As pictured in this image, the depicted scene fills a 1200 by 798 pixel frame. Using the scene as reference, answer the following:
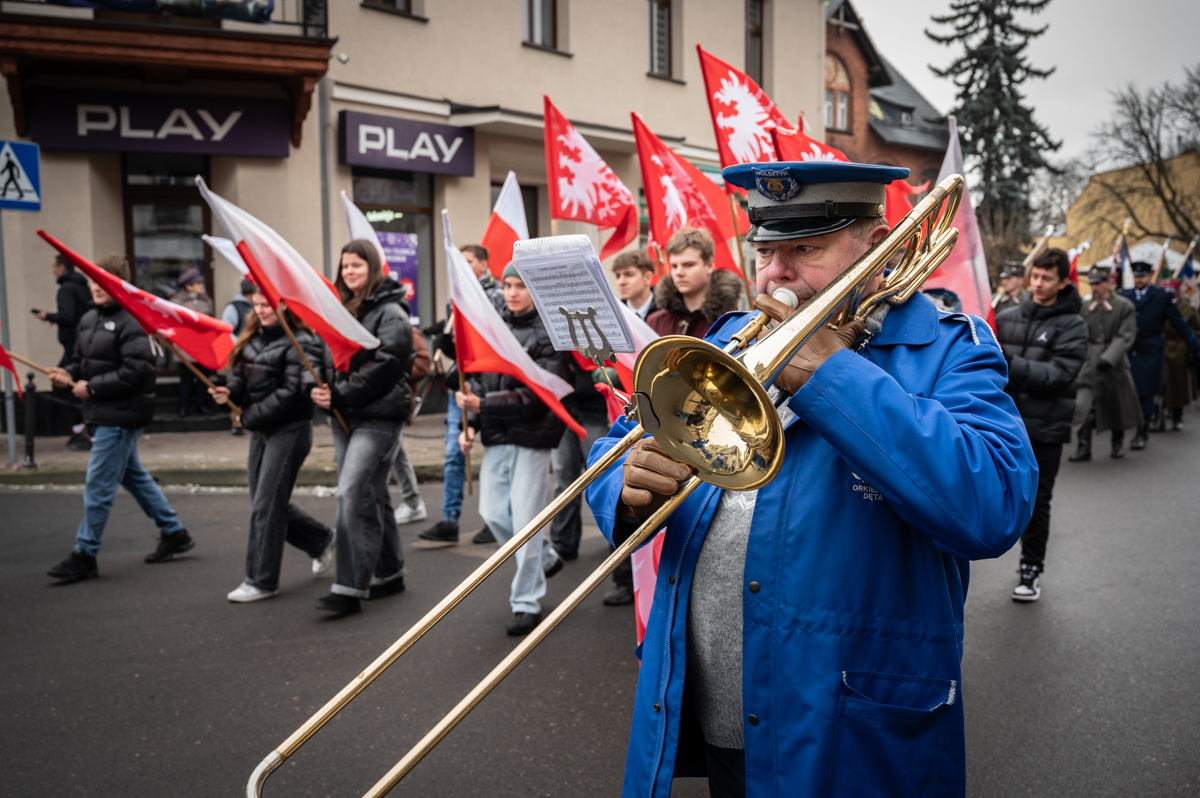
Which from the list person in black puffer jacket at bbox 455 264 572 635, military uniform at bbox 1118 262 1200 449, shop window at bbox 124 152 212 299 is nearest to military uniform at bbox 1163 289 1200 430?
military uniform at bbox 1118 262 1200 449

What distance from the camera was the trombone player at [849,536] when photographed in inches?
65.0

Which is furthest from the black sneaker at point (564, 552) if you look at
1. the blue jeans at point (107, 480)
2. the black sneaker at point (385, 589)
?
the blue jeans at point (107, 480)

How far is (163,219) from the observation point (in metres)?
12.8

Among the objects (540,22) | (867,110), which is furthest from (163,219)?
(867,110)

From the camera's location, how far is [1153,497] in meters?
8.62

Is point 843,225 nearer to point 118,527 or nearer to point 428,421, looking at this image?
point 118,527

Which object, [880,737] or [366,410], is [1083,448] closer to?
[366,410]

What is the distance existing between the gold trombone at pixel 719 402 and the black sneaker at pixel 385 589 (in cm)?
402

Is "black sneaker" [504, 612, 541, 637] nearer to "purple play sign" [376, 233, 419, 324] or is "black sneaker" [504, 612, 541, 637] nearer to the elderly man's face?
the elderly man's face

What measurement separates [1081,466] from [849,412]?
10022 millimetres

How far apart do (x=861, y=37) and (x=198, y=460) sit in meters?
27.6

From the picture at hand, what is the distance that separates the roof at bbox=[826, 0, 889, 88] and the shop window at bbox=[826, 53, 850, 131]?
1.02 metres

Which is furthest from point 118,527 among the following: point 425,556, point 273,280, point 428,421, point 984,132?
point 984,132

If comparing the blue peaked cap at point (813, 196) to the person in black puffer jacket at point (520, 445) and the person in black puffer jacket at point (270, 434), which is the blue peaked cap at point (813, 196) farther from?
the person in black puffer jacket at point (270, 434)
